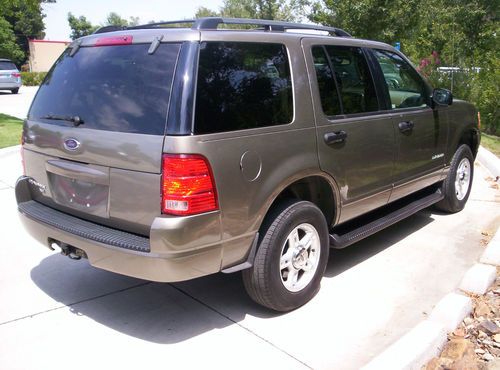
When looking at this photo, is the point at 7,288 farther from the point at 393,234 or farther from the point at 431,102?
the point at 431,102

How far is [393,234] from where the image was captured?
552cm

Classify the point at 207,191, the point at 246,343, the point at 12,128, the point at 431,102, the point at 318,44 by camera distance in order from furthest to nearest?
the point at 12,128
the point at 431,102
the point at 318,44
the point at 246,343
the point at 207,191

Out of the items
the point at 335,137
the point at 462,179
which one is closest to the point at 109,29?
the point at 335,137

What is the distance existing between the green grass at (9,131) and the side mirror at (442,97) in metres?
8.26

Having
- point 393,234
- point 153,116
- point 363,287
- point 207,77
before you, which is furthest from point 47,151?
point 393,234

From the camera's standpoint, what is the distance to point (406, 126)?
15.7 ft

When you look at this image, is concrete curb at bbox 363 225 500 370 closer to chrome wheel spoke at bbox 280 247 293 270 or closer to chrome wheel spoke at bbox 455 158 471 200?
chrome wheel spoke at bbox 280 247 293 270

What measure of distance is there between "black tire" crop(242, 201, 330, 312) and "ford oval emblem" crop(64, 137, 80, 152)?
4.45 feet

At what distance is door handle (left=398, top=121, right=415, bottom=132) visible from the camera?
4.70m

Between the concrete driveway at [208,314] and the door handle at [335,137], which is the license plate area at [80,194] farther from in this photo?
the door handle at [335,137]

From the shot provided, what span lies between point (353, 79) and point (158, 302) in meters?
2.44

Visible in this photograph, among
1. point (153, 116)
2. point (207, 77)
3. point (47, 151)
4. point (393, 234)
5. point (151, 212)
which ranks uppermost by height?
point (207, 77)

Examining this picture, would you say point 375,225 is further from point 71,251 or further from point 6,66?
point 6,66

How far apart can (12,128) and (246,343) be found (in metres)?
11.0
